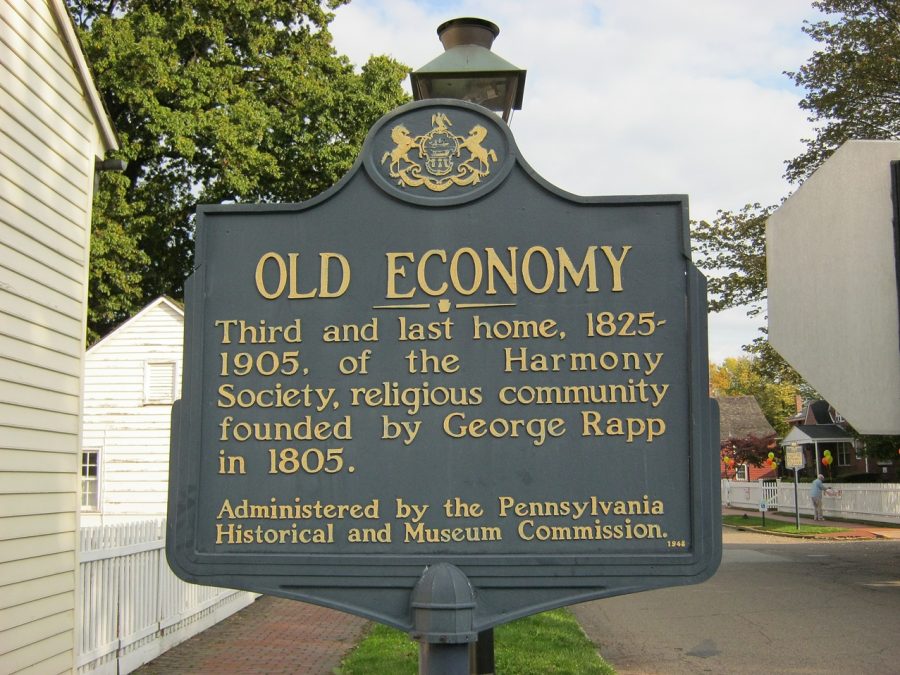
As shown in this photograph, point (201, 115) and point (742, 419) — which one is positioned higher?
point (201, 115)

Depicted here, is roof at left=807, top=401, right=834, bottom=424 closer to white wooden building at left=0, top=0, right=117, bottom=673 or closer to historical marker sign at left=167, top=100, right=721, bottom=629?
white wooden building at left=0, top=0, right=117, bottom=673

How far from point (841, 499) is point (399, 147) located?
1349 inches

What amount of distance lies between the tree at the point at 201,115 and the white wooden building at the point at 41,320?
47.9 ft

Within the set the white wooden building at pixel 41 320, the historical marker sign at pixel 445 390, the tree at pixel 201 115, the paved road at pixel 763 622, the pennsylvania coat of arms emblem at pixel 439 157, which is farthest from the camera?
the tree at pixel 201 115

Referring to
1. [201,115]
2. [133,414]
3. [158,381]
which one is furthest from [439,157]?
[201,115]

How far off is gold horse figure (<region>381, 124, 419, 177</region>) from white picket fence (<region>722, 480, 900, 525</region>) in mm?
30235

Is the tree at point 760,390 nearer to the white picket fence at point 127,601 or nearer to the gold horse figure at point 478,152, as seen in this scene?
the white picket fence at point 127,601

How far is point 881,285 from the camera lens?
3117 mm

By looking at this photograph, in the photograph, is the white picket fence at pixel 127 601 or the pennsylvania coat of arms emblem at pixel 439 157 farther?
the white picket fence at pixel 127 601

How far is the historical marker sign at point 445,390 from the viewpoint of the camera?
328 centimetres

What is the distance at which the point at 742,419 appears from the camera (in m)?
65.6

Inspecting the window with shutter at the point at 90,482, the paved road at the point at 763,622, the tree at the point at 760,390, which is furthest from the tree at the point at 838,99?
the tree at the point at 760,390

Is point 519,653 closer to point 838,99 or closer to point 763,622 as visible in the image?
point 763,622

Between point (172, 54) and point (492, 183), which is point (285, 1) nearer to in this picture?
point (172, 54)
